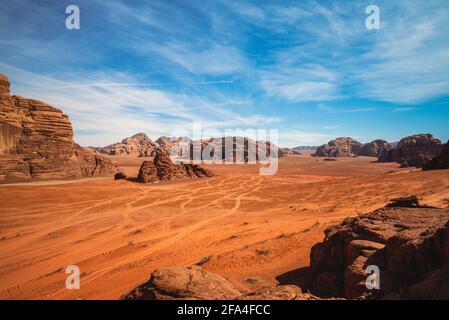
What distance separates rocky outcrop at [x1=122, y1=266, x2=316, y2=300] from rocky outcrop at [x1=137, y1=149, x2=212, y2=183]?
32627mm

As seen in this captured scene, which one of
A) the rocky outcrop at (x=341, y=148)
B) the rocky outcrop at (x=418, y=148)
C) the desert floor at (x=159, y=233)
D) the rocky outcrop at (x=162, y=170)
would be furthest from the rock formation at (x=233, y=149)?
the desert floor at (x=159, y=233)

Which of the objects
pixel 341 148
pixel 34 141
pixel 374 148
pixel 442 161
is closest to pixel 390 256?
pixel 442 161

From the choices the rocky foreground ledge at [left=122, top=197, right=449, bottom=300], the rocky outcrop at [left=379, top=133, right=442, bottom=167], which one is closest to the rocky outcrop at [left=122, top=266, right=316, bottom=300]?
the rocky foreground ledge at [left=122, top=197, right=449, bottom=300]

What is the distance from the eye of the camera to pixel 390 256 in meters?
5.65

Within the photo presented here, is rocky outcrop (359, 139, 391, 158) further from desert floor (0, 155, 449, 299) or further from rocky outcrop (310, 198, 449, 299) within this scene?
rocky outcrop (310, 198, 449, 299)

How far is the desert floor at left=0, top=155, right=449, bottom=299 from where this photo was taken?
8.68m

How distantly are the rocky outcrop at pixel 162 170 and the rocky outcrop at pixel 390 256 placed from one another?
106ft

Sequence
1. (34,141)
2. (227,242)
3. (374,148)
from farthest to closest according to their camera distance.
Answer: (374,148), (34,141), (227,242)

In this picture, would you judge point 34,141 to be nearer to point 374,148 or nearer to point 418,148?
point 418,148


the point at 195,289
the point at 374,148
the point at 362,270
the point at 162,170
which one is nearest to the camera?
the point at 195,289

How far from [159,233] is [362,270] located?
10.3m
